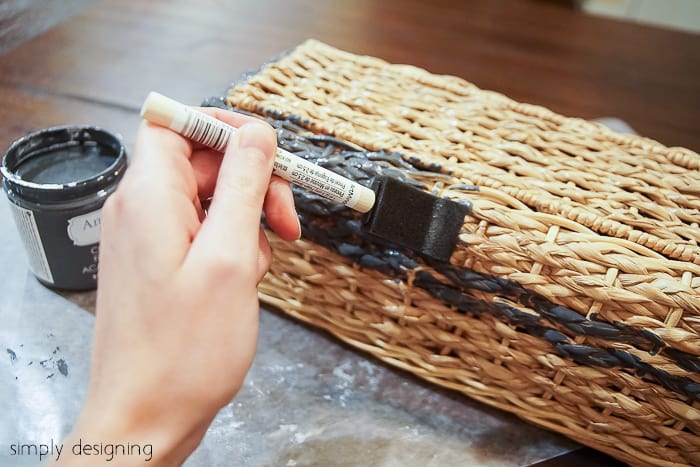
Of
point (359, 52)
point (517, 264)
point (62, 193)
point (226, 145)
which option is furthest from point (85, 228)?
point (359, 52)

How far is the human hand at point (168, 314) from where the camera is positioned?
319mm

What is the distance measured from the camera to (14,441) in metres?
0.49

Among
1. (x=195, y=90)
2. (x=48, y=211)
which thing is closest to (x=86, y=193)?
(x=48, y=211)

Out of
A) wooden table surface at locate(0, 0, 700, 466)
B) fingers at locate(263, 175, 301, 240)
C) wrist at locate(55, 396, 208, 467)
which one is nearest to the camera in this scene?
wrist at locate(55, 396, 208, 467)

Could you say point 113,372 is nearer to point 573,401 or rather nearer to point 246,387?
point 246,387

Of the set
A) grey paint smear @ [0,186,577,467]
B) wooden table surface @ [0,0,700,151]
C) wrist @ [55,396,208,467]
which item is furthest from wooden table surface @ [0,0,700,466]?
wrist @ [55,396,208,467]

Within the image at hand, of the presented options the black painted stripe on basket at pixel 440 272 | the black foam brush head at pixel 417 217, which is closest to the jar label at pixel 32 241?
the black painted stripe on basket at pixel 440 272

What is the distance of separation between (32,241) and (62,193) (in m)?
0.07

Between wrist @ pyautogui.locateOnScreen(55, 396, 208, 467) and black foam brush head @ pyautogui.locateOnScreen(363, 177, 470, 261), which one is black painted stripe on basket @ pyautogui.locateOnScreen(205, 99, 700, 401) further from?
wrist @ pyautogui.locateOnScreen(55, 396, 208, 467)

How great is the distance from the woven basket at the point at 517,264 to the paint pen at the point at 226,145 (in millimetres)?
39

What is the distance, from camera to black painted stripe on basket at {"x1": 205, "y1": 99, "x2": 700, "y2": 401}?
1.48ft

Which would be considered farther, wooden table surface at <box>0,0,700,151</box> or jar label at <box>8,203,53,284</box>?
wooden table surface at <box>0,0,700,151</box>

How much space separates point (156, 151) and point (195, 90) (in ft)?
1.79

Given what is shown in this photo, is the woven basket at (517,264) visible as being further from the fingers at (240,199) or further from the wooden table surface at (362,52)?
the wooden table surface at (362,52)
